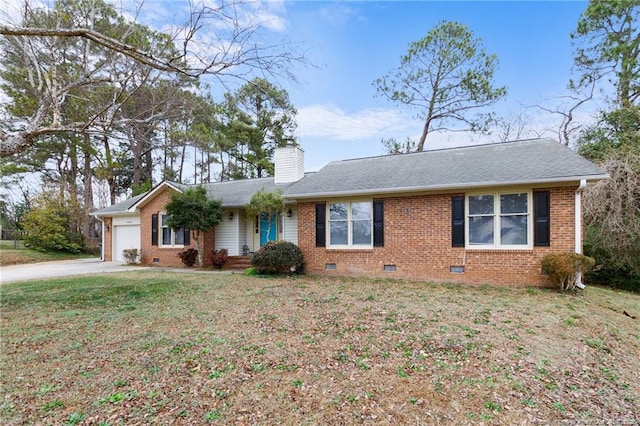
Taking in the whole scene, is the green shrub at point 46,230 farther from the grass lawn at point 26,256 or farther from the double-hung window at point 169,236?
the double-hung window at point 169,236

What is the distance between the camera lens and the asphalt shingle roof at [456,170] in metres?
8.59

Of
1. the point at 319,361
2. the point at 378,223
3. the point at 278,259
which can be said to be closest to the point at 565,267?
the point at 378,223

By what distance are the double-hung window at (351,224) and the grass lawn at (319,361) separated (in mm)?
3771

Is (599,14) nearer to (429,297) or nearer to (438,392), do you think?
(429,297)

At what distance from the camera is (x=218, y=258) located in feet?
44.6

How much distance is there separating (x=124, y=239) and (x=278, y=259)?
1072cm

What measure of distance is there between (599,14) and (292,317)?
2180 centimetres

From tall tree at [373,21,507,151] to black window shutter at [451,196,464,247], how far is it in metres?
12.5

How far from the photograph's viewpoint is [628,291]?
Answer: 10.7m

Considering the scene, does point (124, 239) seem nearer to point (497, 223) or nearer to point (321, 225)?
point (321, 225)

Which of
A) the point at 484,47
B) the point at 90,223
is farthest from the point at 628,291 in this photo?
the point at 90,223

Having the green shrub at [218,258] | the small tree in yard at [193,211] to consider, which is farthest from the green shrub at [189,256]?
the small tree in yard at [193,211]

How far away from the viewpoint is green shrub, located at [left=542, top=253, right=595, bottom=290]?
789 cm

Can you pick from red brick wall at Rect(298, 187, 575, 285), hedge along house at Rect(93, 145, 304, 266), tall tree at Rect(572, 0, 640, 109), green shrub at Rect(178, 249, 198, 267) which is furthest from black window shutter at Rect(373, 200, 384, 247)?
tall tree at Rect(572, 0, 640, 109)
